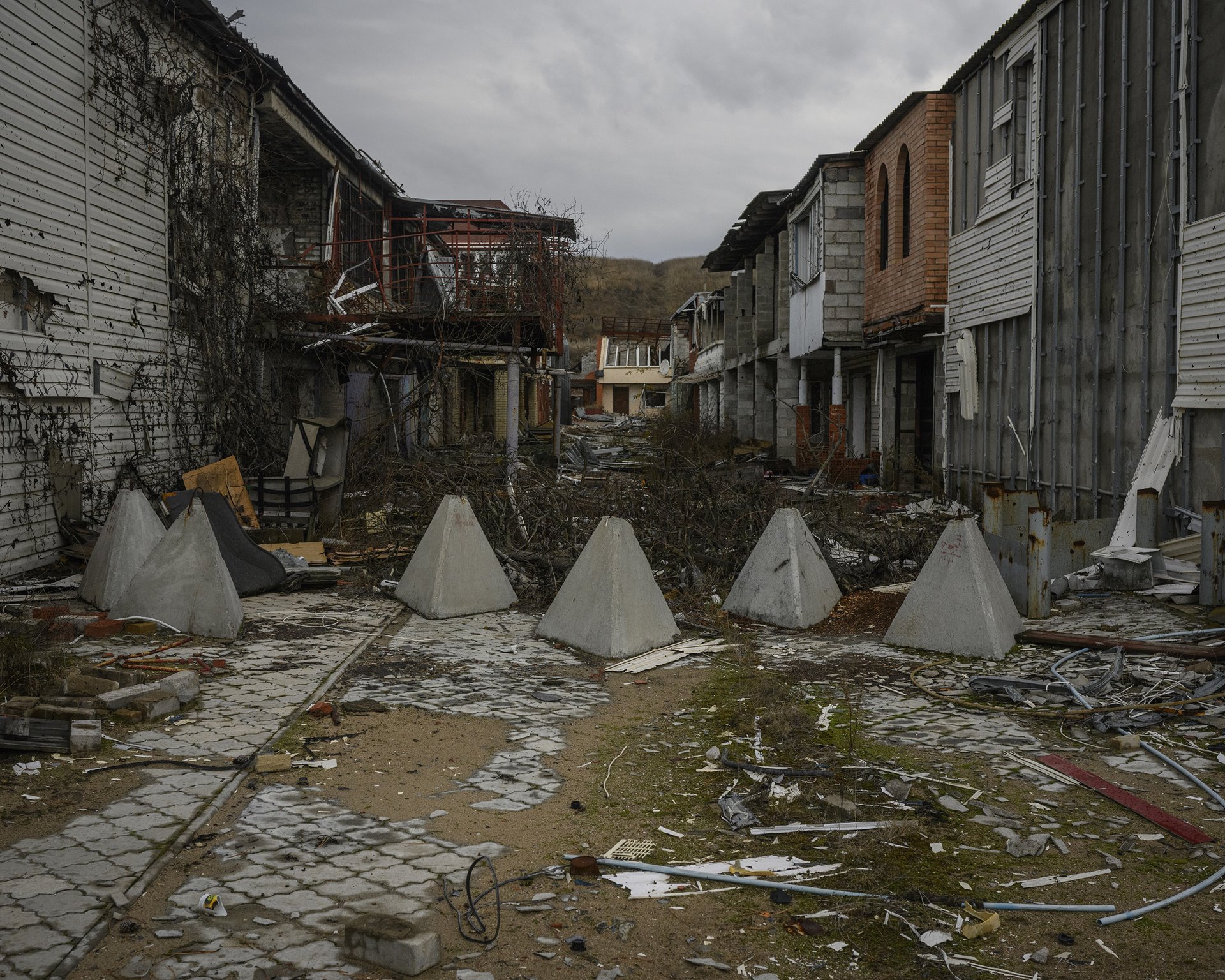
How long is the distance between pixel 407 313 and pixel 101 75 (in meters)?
4.63

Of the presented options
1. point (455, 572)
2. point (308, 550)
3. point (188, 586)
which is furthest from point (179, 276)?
point (455, 572)

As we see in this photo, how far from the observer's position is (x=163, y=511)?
36.9 ft

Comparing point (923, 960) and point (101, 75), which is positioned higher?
point (101, 75)

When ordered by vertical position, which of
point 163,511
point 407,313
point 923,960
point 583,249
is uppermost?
point 583,249

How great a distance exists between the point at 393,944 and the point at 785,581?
5660 mm

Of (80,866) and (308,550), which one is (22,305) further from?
(80,866)

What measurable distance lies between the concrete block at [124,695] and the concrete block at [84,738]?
0.45 meters

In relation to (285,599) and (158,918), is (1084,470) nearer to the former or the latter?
(285,599)

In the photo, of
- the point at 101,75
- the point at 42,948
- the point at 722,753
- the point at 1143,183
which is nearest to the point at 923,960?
the point at 722,753

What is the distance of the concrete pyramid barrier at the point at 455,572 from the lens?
8.60 m

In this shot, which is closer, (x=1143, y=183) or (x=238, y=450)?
(x=1143, y=183)

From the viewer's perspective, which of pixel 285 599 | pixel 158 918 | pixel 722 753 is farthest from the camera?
pixel 285 599

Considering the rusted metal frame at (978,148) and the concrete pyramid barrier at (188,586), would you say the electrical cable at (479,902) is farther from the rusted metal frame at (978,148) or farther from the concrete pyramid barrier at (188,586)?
the rusted metal frame at (978,148)

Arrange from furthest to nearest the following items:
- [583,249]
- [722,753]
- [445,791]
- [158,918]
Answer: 1. [583,249]
2. [722,753]
3. [445,791]
4. [158,918]
